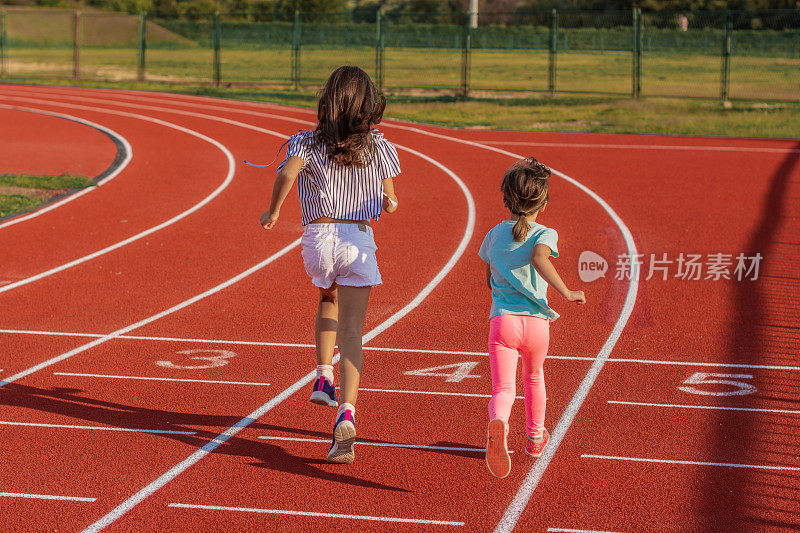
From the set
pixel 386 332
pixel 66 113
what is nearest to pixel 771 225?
pixel 386 332

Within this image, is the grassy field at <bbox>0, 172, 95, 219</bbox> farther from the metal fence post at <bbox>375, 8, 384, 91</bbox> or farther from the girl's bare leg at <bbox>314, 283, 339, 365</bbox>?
the metal fence post at <bbox>375, 8, 384, 91</bbox>

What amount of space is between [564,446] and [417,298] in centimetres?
403

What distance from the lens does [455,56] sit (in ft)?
166

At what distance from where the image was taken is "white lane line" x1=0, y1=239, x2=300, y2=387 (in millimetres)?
7086

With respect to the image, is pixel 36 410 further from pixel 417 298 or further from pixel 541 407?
pixel 417 298

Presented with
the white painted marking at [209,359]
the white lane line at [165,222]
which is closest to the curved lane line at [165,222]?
the white lane line at [165,222]

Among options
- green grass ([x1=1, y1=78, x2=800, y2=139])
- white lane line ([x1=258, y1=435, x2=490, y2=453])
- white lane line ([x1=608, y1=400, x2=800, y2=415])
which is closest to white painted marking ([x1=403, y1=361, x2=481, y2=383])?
white lane line ([x1=608, y1=400, x2=800, y2=415])

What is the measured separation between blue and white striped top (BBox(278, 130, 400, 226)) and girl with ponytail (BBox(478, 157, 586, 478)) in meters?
0.65

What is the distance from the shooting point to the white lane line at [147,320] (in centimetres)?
709

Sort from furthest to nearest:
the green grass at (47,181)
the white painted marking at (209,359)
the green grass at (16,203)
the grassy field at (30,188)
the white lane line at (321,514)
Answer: the green grass at (47,181)
the grassy field at (30,188)
the green grass at (16,203)
the white painted marking at (209,359)
the white lane line at (321,514)

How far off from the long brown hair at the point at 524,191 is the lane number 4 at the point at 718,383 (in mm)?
2432

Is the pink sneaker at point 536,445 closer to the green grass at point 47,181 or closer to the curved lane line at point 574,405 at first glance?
the curved lane line at point 574,405

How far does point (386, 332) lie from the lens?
829cm

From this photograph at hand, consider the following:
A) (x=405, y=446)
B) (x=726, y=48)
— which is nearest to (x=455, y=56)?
(x=726, y=48)
